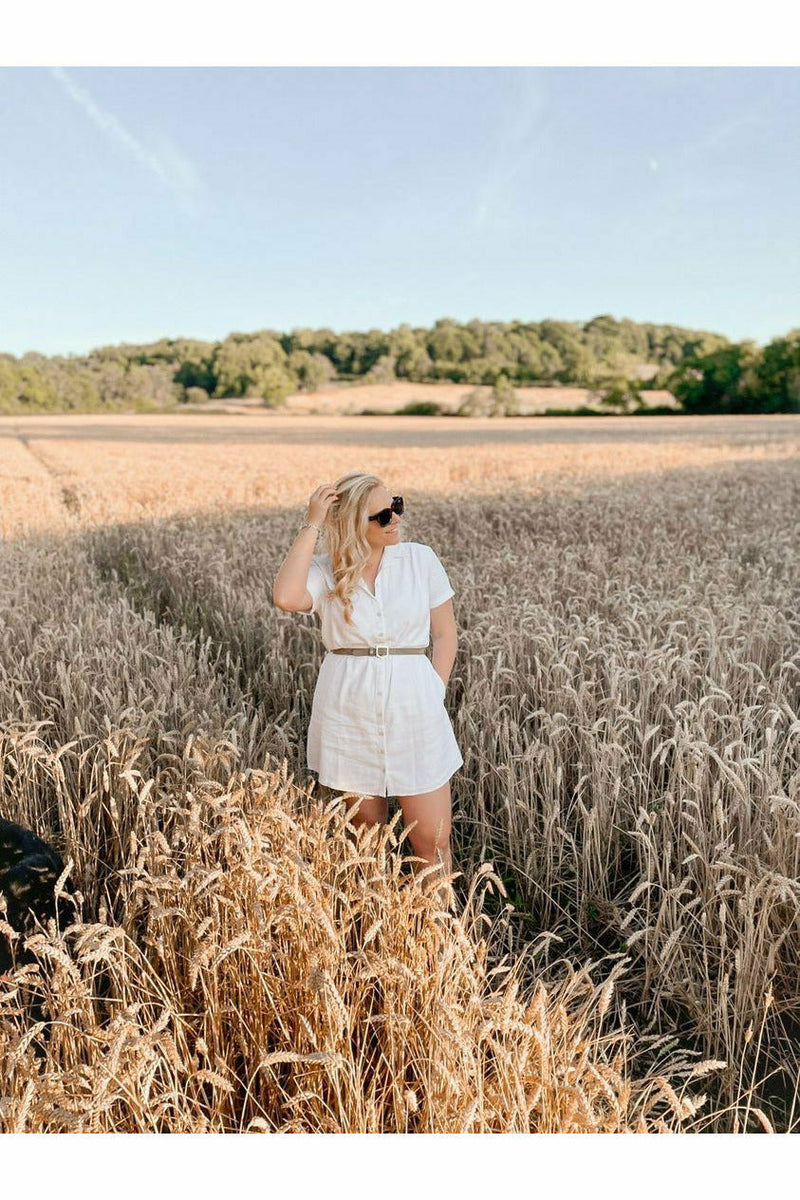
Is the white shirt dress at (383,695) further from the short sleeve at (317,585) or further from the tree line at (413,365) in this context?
the tree line at (413,365)

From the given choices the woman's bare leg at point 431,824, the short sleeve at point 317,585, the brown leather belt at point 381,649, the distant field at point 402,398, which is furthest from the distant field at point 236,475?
the distant field at point 402,398

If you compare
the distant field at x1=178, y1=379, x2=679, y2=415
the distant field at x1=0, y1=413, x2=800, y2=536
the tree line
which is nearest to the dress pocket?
the distant field at x1=0, y1=413, x2=800, y2=536

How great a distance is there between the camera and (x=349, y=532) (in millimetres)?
2580

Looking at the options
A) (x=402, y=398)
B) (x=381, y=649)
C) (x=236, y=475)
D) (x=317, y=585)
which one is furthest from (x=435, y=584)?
(x=402, y=398)

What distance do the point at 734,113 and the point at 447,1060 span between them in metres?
6.62

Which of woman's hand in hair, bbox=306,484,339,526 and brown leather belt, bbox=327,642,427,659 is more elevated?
woman's hand in hair, bbox=306,484,339,526

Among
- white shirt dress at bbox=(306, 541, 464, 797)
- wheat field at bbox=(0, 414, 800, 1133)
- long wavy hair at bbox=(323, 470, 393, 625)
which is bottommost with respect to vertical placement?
wheat field at bbox=(0, 414, 800, 1133)

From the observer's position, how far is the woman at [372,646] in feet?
8.57

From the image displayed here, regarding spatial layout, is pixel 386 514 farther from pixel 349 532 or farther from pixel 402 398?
pixel 402 398

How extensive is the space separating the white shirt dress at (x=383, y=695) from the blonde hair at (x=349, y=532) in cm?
7

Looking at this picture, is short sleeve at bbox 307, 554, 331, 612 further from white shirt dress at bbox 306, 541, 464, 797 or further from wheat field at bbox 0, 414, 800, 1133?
wheat field at bbox 0, 414, 800, 1133

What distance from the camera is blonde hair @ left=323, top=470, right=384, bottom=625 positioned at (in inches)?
102

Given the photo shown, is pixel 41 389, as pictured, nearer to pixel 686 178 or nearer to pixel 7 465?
pixel 7 465

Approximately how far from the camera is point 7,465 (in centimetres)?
2062
